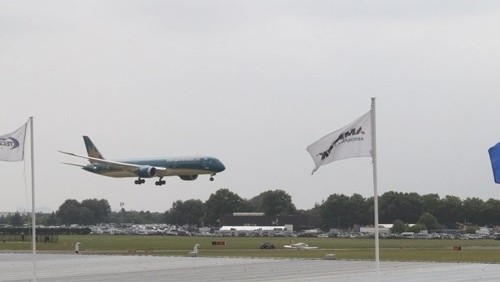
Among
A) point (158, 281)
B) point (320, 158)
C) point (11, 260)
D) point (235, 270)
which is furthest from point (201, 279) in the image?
point (11, 260)

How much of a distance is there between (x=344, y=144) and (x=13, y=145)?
34.6 feet

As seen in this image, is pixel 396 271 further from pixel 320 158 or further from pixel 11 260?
pixel 11 260

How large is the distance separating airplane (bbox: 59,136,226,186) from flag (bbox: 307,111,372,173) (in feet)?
277

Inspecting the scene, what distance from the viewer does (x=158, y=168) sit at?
386 feet

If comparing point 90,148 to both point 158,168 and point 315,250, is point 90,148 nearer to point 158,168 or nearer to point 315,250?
point 158,168

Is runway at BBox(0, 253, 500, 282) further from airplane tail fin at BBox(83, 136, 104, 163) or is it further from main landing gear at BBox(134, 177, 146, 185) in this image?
airplane tail fin at BBox(83, 136, 104, 163)

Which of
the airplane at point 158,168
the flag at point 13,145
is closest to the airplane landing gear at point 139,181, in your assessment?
the airplane at point 158,168

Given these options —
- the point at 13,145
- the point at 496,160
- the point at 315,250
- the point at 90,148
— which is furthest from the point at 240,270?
the point at 90,148

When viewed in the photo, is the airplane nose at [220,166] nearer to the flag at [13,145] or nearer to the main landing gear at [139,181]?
the main landing gear at [139,181]

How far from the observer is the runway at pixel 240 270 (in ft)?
153

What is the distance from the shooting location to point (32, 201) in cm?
3353

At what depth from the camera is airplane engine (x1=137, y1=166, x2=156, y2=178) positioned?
116938 millimetres

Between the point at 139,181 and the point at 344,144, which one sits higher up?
the point at 139,181

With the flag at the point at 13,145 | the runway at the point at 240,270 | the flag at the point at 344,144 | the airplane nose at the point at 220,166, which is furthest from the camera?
the airplane nose at the point at 220,166
